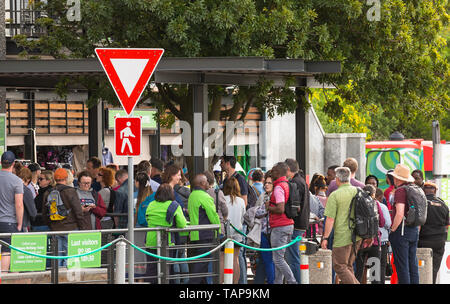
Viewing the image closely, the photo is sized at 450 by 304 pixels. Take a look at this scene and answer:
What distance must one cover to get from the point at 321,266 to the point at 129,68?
392 cm

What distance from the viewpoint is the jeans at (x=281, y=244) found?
12.5 m

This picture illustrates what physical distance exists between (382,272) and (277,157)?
787 inches

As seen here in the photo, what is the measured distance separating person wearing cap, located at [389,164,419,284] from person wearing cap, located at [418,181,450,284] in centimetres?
43

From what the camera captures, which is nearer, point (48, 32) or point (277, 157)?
point (48, 32)

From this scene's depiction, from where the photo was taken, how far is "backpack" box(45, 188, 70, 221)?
492 inches

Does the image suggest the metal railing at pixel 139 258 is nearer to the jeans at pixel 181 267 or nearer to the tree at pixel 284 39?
the jeans at pixel 181 267

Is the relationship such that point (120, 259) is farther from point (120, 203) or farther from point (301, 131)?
point (301, 131)

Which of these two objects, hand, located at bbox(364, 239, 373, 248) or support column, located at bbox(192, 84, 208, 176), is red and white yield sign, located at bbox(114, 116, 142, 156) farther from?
support column, located at bbox(192, 84, 208, 176)

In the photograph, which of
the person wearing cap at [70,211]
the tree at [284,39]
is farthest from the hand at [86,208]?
the tree at [284,39]

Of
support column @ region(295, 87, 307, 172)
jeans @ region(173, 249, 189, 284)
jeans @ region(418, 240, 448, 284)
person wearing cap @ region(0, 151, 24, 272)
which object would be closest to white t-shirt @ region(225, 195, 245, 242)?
jeans @ region(173, 249, 189, 284)
